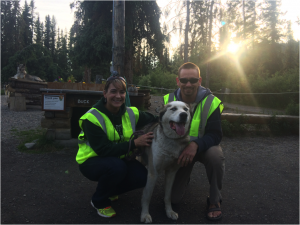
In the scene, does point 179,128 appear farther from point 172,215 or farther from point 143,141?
point 172,215

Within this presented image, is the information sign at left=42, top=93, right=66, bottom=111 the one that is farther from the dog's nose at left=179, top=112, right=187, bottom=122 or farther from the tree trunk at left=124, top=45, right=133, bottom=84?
the tree trunk at left=124, top=45, right=133, bottom=84

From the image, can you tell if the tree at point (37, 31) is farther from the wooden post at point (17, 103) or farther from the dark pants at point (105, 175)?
the dark pants at point (105, 175)

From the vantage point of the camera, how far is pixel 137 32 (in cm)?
1276

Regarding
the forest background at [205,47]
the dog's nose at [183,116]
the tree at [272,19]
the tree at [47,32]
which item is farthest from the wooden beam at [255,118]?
the tree at [47,32]

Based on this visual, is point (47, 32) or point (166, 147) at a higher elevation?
point (47, 32)

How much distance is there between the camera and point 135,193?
124 inches

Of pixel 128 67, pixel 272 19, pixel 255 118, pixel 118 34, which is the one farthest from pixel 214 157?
pixel 272 19

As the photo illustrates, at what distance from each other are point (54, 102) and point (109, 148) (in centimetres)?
308

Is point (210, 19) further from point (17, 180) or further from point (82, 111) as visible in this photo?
point (17, 180)

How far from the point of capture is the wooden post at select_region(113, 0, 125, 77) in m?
4.88

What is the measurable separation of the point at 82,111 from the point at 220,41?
18.1 meters

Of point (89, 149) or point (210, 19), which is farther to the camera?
point (210, 19)

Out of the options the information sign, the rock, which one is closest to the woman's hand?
the information sign

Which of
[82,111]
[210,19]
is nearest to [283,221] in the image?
[82,111]
